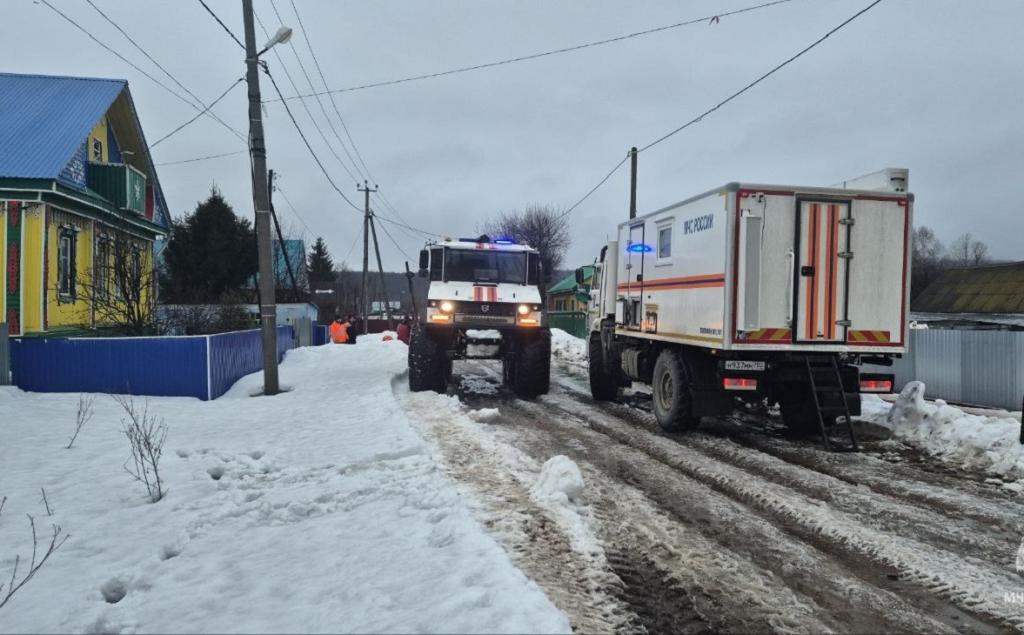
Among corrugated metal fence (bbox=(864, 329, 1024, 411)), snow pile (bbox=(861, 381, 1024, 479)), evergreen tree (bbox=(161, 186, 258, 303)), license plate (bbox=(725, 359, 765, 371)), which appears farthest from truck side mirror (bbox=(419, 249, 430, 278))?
evergreen tree (bbox=(161, 186, 258, 303))

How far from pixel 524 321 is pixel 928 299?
26.2 meters

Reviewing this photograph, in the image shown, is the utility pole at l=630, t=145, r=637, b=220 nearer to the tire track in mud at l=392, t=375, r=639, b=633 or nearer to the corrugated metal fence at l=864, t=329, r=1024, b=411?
the corrugated metal fence at l=864, t=329, r=1024, b=411

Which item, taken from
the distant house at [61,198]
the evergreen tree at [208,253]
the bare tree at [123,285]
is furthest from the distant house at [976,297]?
the evergreen tree at [208,253]

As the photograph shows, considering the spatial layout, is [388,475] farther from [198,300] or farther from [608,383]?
[198,300]

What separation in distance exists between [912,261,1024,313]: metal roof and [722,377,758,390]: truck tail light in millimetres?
22485

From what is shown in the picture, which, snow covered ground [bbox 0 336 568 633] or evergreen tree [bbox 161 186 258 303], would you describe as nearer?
snow covered ground [bbox 0 336 568 633]

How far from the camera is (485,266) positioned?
13094 mm

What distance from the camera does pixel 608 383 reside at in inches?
497

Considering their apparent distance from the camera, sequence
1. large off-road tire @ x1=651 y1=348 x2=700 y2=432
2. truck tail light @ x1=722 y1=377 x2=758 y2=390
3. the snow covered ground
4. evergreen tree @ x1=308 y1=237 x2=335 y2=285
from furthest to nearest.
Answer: evergreen tree @ x1=308 y1=237 x2=335 y2=285 → large off-road tire @ x1=651 y1=348 x2=700 y2=432 → truck tail light @ x1=722 y1=377 x2=758 y2=390 → the snow covered ground

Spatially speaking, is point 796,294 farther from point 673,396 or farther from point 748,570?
point 748,570

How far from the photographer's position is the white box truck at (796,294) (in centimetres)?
803

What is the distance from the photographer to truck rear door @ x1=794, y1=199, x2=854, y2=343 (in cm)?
812

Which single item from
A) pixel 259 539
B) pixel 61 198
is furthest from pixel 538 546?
pixel 61 198

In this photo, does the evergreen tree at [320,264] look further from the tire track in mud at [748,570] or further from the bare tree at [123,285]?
the tire track in mud at [748,570]
